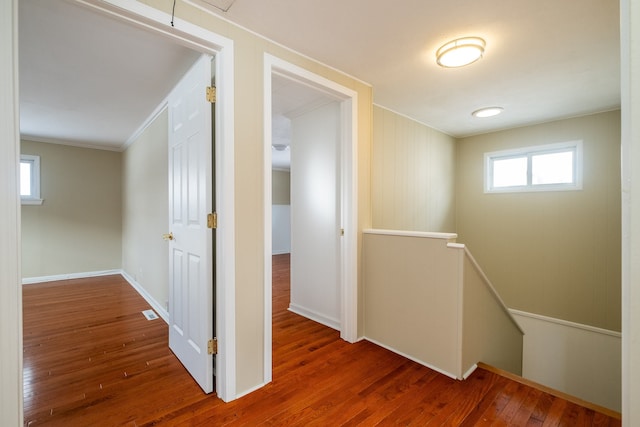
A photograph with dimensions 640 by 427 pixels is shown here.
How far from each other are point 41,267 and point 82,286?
0.96m

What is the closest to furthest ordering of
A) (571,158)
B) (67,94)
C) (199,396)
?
(199,396)
(67,94)
(571,158)

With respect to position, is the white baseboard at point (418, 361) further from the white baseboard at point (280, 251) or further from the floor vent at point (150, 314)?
the white baseboard at point (280, 251)

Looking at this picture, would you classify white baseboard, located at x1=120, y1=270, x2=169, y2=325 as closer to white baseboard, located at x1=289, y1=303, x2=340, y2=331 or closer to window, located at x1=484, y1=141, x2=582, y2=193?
white baseboard, located at x1=289, y1=303, x2=340, y2=331

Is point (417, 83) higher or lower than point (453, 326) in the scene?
higher

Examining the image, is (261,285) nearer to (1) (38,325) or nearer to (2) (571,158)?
(1) (38,325)

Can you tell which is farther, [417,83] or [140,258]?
[140,258]

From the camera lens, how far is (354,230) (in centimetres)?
261

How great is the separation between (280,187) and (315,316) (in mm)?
5383

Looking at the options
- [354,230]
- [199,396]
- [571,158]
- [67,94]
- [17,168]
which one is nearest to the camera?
[17,168]

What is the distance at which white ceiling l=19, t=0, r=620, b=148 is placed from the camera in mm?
1707

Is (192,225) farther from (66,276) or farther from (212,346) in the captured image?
(66,276)

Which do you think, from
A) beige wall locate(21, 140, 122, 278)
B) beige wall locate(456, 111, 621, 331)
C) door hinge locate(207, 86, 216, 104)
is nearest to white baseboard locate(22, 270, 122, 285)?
beige wall locate(21, 140, 122, 278)

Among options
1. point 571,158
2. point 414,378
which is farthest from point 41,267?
point 571,158

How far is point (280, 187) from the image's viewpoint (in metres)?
8.09
